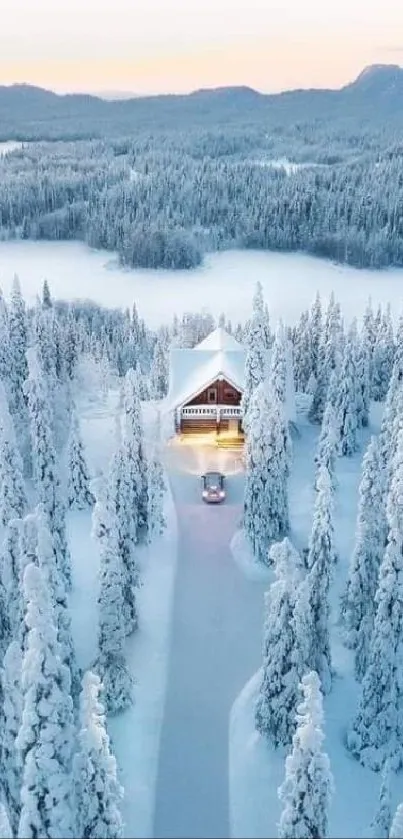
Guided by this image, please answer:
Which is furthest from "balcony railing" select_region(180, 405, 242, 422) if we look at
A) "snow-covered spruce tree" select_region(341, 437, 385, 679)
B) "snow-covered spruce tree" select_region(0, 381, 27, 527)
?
"snow-covered spruce tree" select_region(341, 437, 385, 679)

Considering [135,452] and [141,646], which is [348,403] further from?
[141,646]

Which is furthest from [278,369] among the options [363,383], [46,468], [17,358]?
[17,358]

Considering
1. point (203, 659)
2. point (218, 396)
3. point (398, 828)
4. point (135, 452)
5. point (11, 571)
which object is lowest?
point (203, 659)

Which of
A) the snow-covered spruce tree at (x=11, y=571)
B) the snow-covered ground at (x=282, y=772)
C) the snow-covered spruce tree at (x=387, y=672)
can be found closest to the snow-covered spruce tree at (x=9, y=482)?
the snow-covered spruce tree at (x=11, y=571)

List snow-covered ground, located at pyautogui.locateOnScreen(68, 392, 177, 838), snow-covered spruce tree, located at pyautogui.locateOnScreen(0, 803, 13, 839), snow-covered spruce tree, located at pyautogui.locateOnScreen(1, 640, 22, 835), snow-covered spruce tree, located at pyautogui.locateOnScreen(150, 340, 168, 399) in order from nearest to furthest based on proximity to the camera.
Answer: snow-covered spruce tree, located at pyautogui.locateOnScreen(0, 803, 13, 839) → snow-covered spruce tree, located at pyautogui.locateOnScreen(1, 640, 22, 835) → snow-covered ground, located at pyautogui.locateOnScreen(68, 392, 177, 838) → snow-covered spruce tree, located at pyautogui.locateOnScreen(150, 340, 168, 399)

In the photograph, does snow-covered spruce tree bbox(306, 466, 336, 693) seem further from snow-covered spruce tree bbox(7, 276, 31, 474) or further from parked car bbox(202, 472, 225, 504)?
snow-covered spruce tree bbox(7, 276, 31, 474)

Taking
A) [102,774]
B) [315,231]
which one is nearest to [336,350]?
[102,774]
